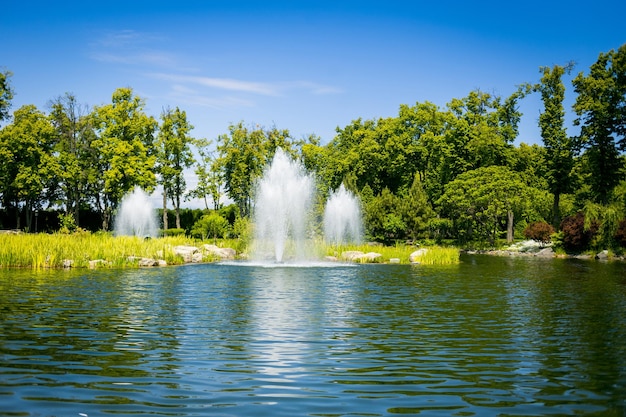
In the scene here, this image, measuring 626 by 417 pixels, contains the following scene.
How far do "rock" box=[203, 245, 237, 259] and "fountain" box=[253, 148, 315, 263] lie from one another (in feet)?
6.08

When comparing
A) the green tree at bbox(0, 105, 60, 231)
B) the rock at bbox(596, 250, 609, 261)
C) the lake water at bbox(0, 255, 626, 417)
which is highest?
the green tree at bbox(0, 105, 60, 231)

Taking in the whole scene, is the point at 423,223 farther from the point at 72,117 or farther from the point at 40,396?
the point at 40,396

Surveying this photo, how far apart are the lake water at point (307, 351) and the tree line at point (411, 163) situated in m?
35.1

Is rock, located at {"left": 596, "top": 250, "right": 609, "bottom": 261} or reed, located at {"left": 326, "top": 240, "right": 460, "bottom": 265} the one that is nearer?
reed, located at {"left": 326, "top": 240, "right": 460, "bottom": 265}

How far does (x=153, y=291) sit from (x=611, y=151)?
167 feet

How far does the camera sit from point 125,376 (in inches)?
339

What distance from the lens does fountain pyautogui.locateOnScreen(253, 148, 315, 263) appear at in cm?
3888

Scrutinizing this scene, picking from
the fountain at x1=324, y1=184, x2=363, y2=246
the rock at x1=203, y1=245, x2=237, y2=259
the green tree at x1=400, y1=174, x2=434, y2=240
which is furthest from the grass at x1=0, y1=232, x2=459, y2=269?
the green tree at x1=400, y1=174, x2=434, y2=240

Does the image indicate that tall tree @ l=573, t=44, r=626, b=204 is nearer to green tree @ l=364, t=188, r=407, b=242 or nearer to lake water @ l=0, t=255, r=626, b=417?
green tree @ l=364, t=188, r=407, b=242

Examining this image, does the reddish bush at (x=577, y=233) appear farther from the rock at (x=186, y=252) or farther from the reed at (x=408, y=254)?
the rock at (x=186, y=252)

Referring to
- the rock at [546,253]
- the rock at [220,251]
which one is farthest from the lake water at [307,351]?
the rock at [546,253]

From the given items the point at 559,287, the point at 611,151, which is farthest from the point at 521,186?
the point at 559,287

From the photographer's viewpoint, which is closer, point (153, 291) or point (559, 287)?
point (153, 291)

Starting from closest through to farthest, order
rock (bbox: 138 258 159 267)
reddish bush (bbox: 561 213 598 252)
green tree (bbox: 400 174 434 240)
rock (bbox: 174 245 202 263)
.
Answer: rock (bbox: 138 258 159 267), rock (bbox: 174 245 202 263), reddish bush (bbox: 561 213 598 252), green tree (bbox: 400 174 434 240)
